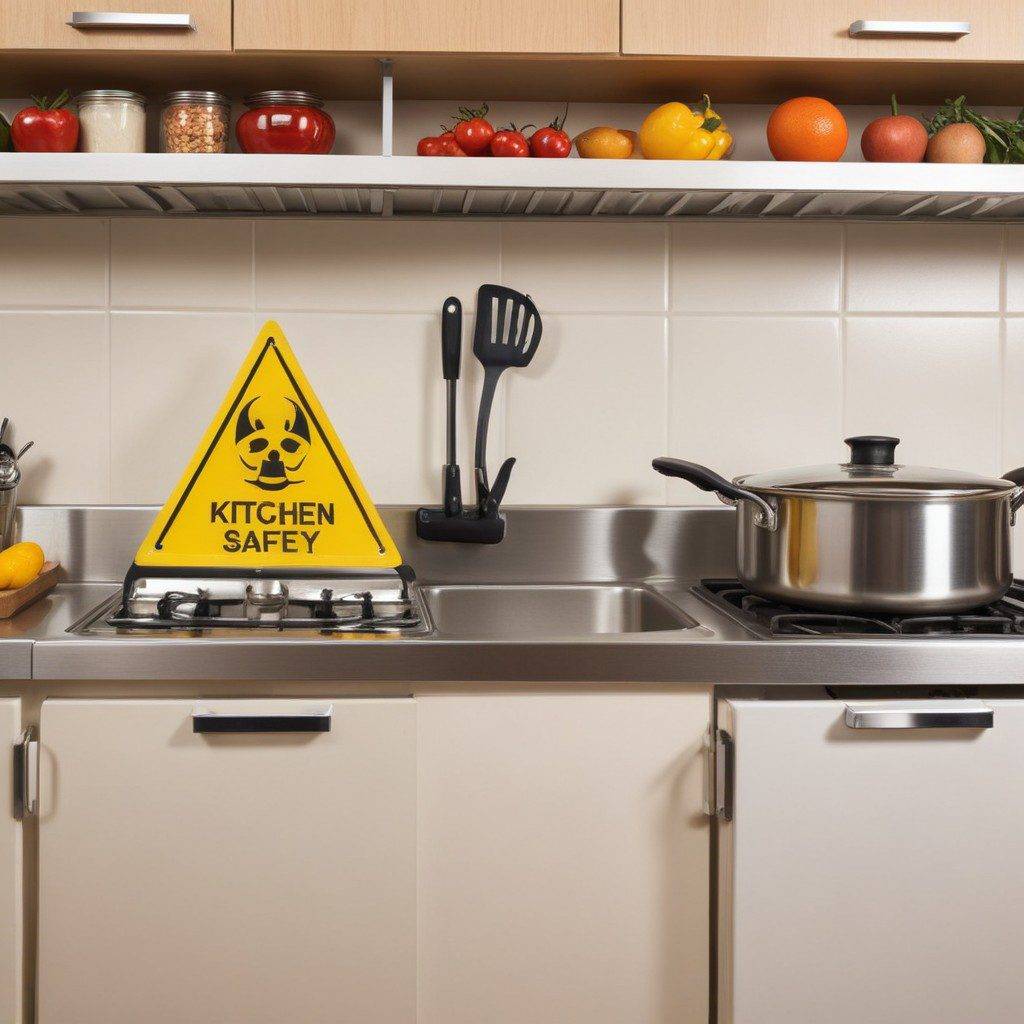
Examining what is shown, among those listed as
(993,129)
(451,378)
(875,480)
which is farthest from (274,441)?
(993,129)

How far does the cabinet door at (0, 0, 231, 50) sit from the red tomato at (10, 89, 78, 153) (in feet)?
0.27

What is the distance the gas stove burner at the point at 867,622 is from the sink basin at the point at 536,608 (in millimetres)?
218

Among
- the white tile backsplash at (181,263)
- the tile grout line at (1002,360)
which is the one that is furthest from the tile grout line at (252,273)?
the tile grout line at (1002,360)

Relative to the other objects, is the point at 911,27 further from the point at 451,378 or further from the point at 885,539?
the point at 451,378

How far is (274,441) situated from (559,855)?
0.65 m

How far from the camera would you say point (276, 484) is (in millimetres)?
1367

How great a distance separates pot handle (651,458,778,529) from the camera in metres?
1.28

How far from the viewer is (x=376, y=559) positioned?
136cm

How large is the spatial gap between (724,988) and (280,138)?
1.20 metres

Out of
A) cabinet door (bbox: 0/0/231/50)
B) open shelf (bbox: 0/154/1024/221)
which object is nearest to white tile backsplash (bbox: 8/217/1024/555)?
open shelf (bbox: 0/154/1024/221)

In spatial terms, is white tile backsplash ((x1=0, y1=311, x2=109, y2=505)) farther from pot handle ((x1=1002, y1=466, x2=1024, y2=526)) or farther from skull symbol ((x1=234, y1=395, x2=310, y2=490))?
pot handle ((x1=1002, y1=466, x2=1024, y2=526))

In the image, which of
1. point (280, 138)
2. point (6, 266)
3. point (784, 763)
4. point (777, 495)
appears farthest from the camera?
point (6, 266)

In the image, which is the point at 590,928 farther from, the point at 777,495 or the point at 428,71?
the point at 428,71

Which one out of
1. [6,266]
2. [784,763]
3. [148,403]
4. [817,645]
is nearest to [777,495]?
[817,645]
